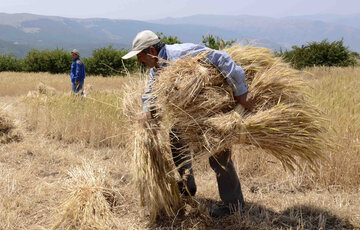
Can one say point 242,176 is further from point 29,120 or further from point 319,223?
point 29,120

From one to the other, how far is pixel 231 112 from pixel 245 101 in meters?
0.13

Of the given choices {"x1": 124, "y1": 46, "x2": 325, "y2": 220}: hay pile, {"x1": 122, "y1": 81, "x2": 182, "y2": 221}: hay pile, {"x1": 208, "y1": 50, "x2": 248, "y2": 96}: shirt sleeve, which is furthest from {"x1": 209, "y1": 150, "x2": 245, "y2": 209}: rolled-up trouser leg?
{"x1": 208, "y1": 50, "x2": 248, "y2": 96}: shirt sleeve

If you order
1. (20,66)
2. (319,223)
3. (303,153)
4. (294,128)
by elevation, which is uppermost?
(294,128)

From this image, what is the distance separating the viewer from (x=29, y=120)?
5.84 m

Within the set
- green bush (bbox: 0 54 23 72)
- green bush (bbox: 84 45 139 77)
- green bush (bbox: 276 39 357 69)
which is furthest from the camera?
green bush (bbox: 0 54 23 72)

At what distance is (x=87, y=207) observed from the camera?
99.7 inches

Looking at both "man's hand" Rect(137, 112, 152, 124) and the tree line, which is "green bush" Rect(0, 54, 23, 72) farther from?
"man's hand" Rect(137, 112, 152, 124)

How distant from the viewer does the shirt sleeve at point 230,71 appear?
2084 mm

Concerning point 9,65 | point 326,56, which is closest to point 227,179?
point 326,56

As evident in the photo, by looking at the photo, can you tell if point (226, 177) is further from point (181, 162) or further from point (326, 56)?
point (326, 56)

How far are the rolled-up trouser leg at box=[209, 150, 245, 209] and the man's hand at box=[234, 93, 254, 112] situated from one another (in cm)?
38

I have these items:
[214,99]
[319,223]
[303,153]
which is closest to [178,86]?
[214,99]

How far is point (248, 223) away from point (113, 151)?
2.59 meters

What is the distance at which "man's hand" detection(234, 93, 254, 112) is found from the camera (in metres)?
2.13
